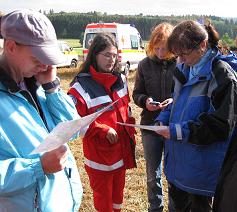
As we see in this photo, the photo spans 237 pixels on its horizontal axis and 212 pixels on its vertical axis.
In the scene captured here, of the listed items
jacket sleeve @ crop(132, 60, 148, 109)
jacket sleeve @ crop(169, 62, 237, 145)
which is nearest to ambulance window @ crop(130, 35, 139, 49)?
jacket sleeve @ crop(132, 60, 148, 109)

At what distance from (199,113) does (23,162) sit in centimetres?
120

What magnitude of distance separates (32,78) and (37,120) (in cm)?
25

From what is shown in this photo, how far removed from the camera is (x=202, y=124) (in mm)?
2145

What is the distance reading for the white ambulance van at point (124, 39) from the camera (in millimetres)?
16062

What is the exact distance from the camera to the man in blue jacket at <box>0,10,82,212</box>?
A: 1444mm

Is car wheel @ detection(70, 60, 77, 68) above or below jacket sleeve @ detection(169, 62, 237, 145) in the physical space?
below

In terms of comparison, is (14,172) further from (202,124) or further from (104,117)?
(104,117)

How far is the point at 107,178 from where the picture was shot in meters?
2.85

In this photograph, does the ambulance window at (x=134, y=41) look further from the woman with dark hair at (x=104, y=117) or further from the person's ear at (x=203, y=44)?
the person's ear at (x=203, y=44)

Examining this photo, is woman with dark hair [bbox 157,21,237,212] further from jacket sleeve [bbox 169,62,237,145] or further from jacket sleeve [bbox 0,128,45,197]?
jacket sleeve [bbox 0,128,45,197]

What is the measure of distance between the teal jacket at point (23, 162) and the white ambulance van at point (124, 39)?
13734 millimetres

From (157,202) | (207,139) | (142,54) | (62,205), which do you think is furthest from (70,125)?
(142,54)

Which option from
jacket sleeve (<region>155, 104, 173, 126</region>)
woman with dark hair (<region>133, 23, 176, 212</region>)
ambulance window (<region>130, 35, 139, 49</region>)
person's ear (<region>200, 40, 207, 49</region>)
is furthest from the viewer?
ambulance window (<region>130, 35, 139, 49</region>)

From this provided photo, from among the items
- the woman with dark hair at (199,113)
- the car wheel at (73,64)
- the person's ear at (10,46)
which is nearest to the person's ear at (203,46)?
the woman with dark hair at (199,113)
